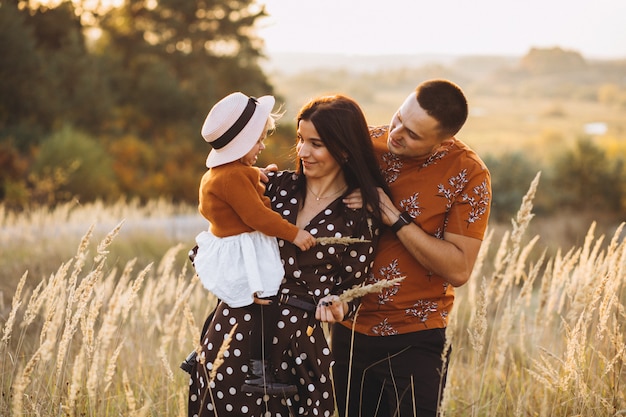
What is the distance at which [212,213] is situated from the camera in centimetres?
319

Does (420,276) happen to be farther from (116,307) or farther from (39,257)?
(39,257)

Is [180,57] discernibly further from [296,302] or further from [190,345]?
[296,302]

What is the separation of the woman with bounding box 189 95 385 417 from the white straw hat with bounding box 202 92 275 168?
0.21 m

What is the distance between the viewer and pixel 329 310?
306cm

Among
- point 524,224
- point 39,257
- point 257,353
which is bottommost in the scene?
point 39,257

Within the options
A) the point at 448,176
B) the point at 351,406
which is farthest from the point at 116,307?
the point at 351,406

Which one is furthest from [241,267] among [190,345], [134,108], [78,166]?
[134,108]

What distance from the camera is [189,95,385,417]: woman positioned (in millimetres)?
3133

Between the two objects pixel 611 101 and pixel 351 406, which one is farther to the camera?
pixel 611 101

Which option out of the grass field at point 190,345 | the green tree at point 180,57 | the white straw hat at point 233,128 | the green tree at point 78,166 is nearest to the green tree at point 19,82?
the green tree at point 78,166

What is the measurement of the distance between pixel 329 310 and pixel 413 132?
2.69 ft

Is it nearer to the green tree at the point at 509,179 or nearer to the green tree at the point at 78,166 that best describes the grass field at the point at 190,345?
the green tree at the point at 78,166

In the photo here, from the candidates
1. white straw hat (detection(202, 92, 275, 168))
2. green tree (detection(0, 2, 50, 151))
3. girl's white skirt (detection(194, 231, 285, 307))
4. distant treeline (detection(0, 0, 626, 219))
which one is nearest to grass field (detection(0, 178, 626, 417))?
girl's white skirt (detection(194, 231, 285, 307))

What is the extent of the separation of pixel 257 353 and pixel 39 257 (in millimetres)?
5899
